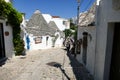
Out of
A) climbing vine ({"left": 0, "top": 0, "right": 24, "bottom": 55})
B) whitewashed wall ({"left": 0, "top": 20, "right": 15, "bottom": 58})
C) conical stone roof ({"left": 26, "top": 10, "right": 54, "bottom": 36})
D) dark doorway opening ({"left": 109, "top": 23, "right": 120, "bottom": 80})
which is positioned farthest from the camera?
conical stone roof ({"left": 26, "top": 10, "right": 54, "bottom": 36})

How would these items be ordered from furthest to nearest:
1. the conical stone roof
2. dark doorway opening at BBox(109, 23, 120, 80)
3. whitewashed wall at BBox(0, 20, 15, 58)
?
the conical stone roof → whitewashed wall at BBox(0, 20, 15, 58) → dark doorway opening at BBox(109, 23, 120, 80)

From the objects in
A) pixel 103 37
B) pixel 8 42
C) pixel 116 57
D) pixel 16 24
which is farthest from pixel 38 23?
pixel 116 57

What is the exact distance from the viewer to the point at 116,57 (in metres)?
6.17

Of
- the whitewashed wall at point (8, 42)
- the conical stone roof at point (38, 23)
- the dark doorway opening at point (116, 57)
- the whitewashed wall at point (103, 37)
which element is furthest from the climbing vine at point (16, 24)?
the conical stone roof at point (38, 23)

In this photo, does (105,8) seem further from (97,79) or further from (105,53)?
(97,79)

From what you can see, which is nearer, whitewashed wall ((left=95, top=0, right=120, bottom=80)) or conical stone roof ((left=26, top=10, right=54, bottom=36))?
whitewashed wall ((left=95, top=0, right=120, bottom=80))

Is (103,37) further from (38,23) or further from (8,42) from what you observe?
(38,23)

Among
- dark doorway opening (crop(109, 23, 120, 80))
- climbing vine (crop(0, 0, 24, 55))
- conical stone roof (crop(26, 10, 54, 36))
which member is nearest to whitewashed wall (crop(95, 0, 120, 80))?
dark doorway opening (crop(109, 23, 120, 80))

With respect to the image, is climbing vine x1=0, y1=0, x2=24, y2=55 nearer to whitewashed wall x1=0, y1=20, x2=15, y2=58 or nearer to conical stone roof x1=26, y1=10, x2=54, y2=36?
whitewashed wall x1=0, y1=20, x2=15, y2=58

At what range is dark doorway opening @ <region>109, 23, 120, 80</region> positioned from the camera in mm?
6020

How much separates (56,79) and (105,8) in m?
4.38

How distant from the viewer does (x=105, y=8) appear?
6.61 m

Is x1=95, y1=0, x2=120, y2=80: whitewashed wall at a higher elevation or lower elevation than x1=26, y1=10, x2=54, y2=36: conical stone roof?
lower

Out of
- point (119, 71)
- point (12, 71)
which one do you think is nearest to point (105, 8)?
point (119, 71)
